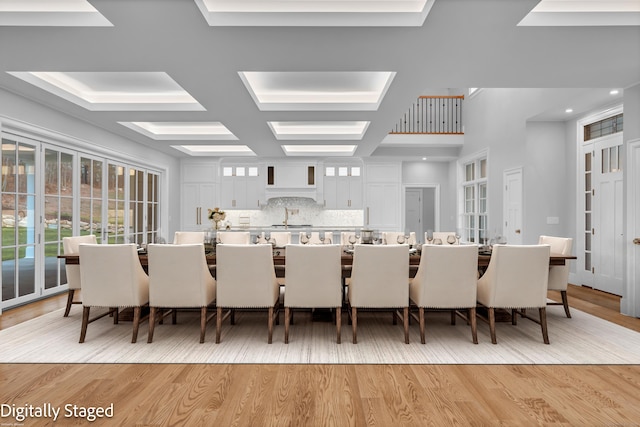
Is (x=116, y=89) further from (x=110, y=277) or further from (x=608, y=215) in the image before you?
(x=608, y=215)

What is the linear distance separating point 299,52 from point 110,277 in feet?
7.83

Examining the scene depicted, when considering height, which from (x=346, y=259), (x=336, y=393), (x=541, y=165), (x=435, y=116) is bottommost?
(x=336, y=393)

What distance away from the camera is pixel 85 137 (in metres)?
5.56

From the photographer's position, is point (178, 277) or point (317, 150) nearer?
point (178, 277)

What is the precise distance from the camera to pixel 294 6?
109 inches

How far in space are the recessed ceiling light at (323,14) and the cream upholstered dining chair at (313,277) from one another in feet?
5.43

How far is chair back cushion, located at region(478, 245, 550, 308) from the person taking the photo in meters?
3.13

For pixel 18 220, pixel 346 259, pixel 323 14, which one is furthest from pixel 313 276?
pixel 18 220

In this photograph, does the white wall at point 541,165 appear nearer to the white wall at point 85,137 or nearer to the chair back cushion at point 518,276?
the chair back cushion at point 518,276

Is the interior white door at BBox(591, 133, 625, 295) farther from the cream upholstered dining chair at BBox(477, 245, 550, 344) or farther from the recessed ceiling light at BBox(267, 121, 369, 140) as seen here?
the recessed ceiling light at BBox(267, 121, 369, 140)

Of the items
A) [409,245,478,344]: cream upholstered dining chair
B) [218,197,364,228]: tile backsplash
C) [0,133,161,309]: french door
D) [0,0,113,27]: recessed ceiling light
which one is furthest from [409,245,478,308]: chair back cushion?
[218,197,364,228]: tile backsplash

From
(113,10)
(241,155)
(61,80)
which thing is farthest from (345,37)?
(241,155)

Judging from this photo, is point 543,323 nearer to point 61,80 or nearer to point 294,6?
point 294,6

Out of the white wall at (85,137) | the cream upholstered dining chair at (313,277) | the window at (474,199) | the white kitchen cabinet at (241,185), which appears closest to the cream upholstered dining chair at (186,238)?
the white wall at (85,137)
